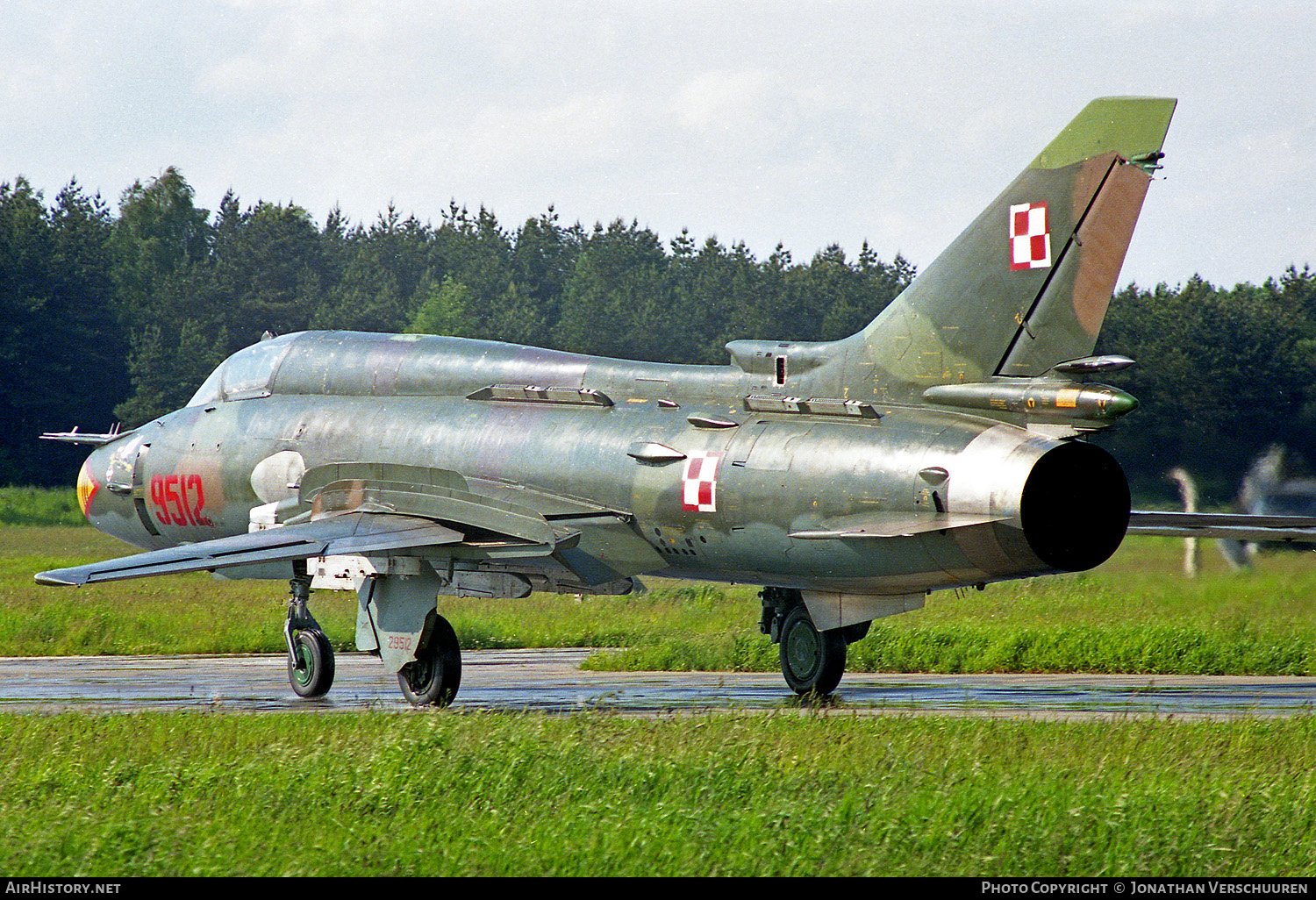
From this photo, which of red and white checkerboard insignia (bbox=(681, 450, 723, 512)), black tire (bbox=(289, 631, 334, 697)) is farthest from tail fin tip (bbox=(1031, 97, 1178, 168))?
black tire (bbox=(289, 631, 334, 697))

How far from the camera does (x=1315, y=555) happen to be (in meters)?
17.2

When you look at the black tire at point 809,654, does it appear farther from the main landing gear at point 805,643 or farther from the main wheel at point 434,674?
the main wheel at point 434,674

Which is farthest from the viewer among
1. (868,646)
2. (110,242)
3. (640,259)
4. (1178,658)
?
(640,259)

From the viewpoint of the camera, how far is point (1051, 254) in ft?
41.8

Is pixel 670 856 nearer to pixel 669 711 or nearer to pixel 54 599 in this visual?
pixel 669 711

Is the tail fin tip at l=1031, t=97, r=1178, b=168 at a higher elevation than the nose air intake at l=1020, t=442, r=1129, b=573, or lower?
higher

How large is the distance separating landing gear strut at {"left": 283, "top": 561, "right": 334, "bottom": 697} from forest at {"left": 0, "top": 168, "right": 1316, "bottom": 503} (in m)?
16.2

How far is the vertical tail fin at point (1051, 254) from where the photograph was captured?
12617 mm

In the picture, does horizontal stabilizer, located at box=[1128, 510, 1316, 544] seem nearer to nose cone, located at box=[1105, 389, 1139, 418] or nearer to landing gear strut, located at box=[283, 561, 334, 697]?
nose cone, located at box=[1105, 389, 1139, 418]

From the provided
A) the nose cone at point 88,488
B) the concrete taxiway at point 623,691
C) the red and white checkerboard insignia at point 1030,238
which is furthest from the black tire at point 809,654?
the nose cone at point 88,488

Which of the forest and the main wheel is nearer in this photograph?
the main wheel

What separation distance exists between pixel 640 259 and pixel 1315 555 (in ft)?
324

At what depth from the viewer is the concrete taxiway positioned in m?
14.4
